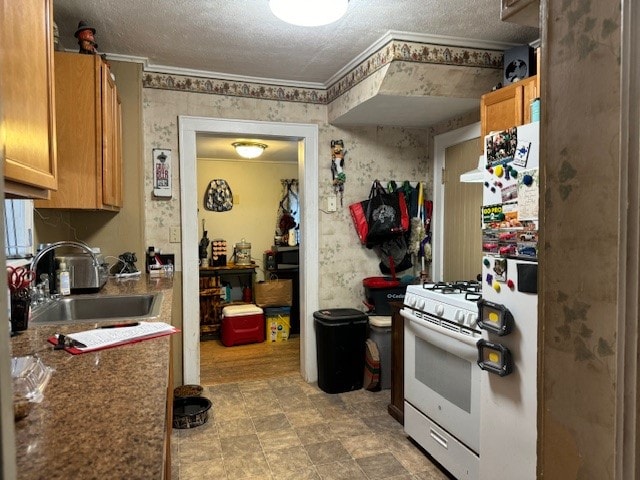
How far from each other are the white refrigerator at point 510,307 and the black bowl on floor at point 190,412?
1.73 meters

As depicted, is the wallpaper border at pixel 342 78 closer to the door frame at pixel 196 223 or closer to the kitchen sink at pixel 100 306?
the door frame at pixel 196 223

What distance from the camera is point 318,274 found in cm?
347

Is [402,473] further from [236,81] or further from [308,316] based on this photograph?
[236,81]

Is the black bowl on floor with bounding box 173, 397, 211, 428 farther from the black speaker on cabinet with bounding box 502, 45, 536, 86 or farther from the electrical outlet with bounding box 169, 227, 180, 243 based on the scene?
the black speaker on cabinet with bounding box 502, 45, 536, 86

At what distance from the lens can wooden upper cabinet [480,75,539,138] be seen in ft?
7.48

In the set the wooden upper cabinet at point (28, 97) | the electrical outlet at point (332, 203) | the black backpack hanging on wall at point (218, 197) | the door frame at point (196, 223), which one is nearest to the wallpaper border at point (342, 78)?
the door frame at point (196, 223)

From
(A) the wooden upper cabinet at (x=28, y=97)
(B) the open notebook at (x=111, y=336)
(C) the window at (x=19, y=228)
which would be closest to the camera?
(A) the wooden upper cabinet at (x=28, y=97)

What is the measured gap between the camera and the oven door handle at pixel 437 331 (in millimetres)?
1853

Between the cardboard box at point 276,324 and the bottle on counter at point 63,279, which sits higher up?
the bottle on counter at point 63,279

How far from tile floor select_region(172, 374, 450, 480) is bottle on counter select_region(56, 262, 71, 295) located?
1.08 m

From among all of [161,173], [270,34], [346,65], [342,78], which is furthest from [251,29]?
[161,173]

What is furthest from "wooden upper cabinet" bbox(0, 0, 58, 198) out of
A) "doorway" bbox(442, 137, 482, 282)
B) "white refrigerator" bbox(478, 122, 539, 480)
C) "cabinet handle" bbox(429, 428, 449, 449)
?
"doorway" bbox(442, 137, 482, 282)

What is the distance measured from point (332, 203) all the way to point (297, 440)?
5.88 ft

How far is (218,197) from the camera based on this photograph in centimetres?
578
